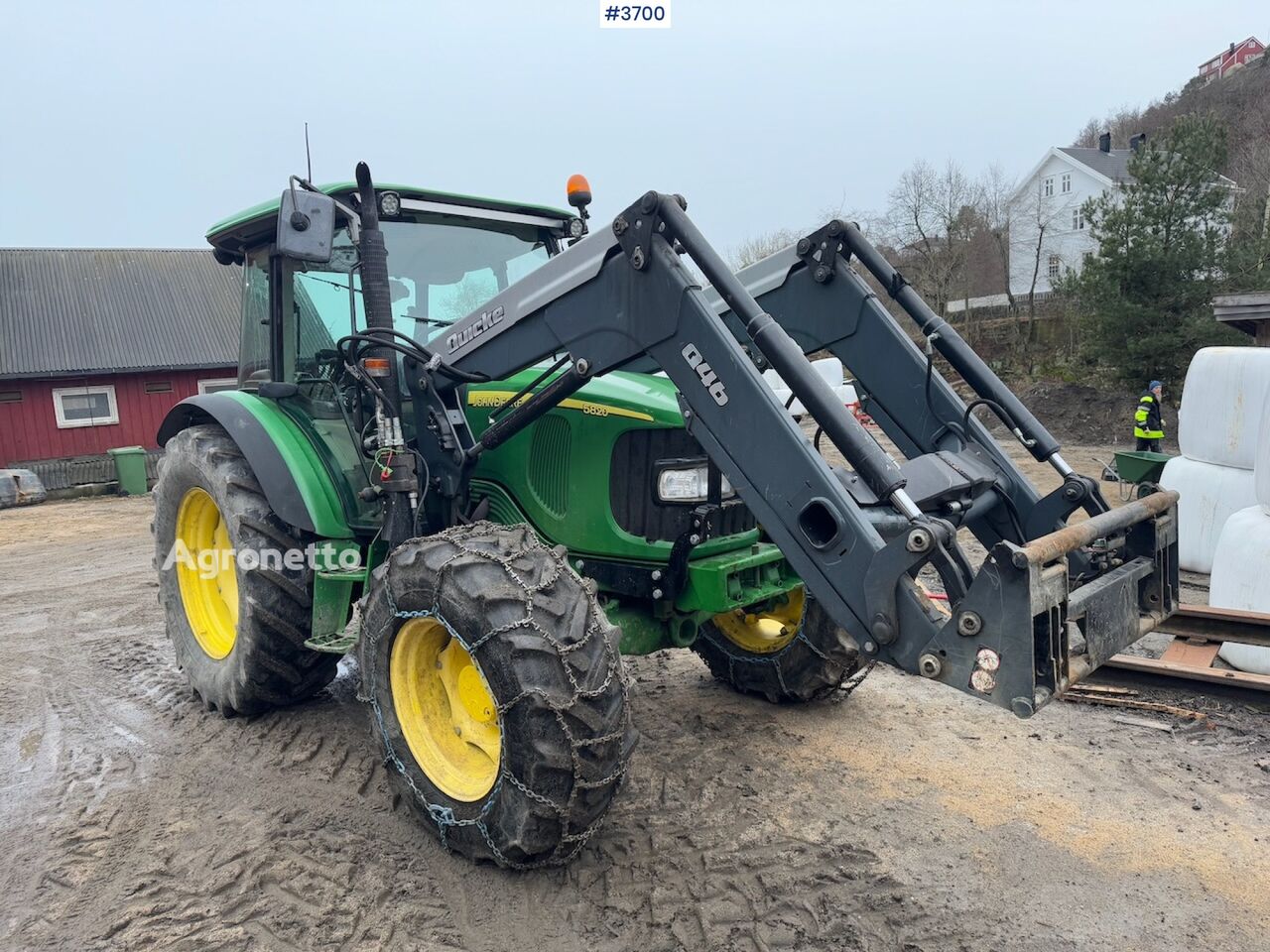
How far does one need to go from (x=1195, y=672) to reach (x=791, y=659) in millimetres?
1941

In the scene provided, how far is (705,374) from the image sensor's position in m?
2.89

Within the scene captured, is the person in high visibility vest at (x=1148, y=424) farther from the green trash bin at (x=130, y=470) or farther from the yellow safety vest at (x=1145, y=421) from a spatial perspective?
the green trash bin at (x=130, y=470)

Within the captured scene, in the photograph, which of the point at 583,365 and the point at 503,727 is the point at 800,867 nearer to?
the point at 503,727

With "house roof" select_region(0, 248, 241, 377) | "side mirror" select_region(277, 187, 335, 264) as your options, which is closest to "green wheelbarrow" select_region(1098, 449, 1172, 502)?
"side mirror" select_region(277, 187, 335, 264)

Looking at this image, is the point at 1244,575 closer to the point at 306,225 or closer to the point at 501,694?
the point at 501,694

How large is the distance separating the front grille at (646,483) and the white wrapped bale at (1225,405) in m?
6.08

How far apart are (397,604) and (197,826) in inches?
50.7

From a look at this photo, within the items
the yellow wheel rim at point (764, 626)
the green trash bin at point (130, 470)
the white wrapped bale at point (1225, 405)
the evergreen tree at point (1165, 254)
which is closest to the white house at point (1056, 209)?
the evergreen tree at point (1165, 254)

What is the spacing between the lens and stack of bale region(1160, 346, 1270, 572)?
7.39m

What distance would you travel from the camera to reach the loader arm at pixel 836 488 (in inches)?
94.6

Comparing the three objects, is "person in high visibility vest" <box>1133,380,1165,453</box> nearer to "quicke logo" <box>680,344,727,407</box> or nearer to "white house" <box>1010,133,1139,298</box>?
"quicke logo" <box>680,344,727,407</box>

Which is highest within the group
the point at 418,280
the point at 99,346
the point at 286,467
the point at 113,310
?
the point at 113,310

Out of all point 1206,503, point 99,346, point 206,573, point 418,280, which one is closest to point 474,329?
point 418,280

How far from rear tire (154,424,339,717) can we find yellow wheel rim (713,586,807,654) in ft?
6.56
